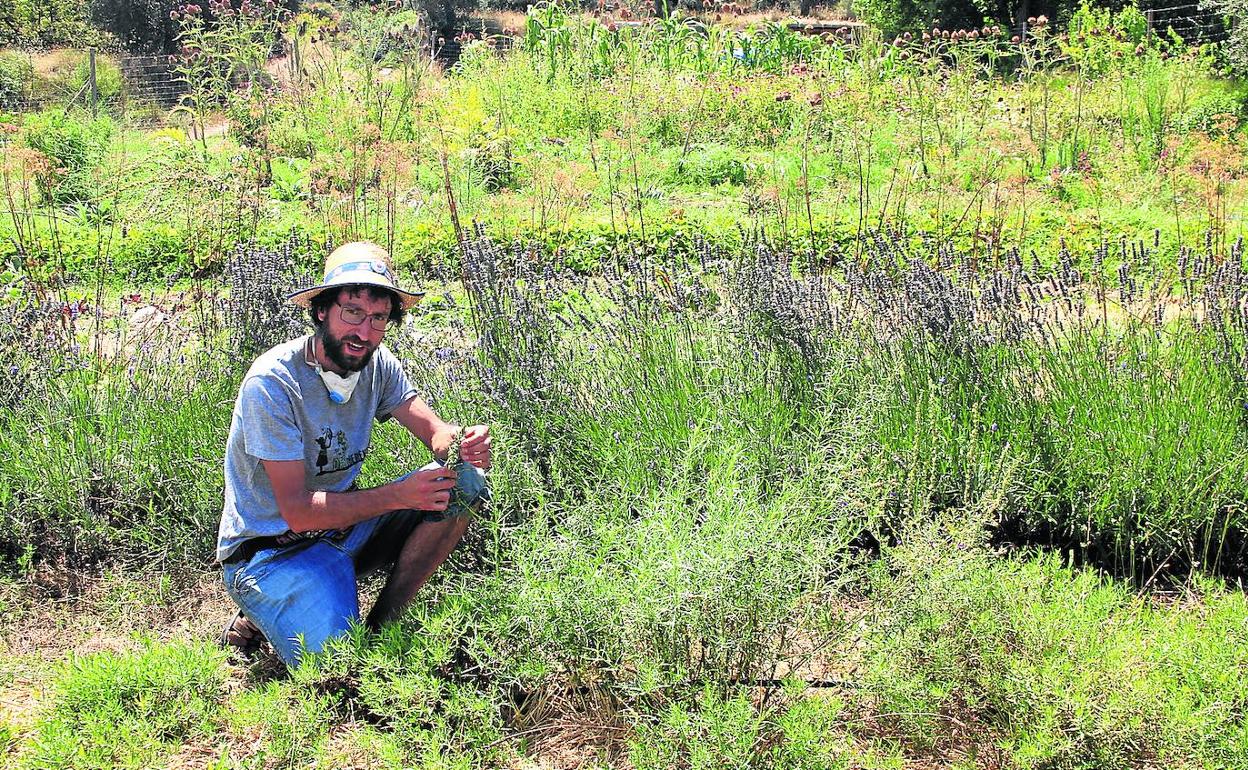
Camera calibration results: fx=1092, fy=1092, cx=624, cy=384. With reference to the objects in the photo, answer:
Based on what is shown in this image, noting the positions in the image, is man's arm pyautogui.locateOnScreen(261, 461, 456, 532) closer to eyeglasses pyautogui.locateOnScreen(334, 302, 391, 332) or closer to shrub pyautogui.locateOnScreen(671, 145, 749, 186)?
eyeglasses pyautogui.locateOnScreen(334, 302, 391, 332)

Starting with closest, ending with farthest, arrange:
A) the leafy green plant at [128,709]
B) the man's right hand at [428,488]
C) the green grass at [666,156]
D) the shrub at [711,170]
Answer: the leafy green plant at [128,709]
the man's right hand at [428,488]
the green grass at [666,156]
the shrub at [711,170]

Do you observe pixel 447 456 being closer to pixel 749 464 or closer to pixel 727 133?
pixel 749 464

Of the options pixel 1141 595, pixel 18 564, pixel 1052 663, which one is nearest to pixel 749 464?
pixel 1052 663

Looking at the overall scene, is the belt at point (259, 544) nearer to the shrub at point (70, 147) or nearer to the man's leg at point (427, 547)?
the man's leg at point (427, 547)

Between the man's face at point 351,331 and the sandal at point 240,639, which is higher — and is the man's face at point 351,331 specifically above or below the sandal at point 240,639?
above

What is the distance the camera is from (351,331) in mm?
2850

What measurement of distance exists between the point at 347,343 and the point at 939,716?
171cm

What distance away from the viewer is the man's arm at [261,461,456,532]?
274 cm

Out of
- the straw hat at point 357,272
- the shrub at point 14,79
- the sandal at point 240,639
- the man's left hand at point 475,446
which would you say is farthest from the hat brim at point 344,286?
the shrub at point 14,79

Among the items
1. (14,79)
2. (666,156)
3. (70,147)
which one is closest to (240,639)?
(666,156)

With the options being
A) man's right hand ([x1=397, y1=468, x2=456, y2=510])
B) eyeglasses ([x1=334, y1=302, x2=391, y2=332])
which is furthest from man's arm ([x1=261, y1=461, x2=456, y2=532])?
eyeglasses ([x1=334, y1=302, x2=391, y2=332])

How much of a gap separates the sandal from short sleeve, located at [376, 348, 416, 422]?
2.28ft

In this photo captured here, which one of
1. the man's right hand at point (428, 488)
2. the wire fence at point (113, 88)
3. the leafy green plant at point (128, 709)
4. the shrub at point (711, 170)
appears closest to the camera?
the leafy green plant at point (128, 709)

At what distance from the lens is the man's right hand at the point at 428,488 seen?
2.73m
